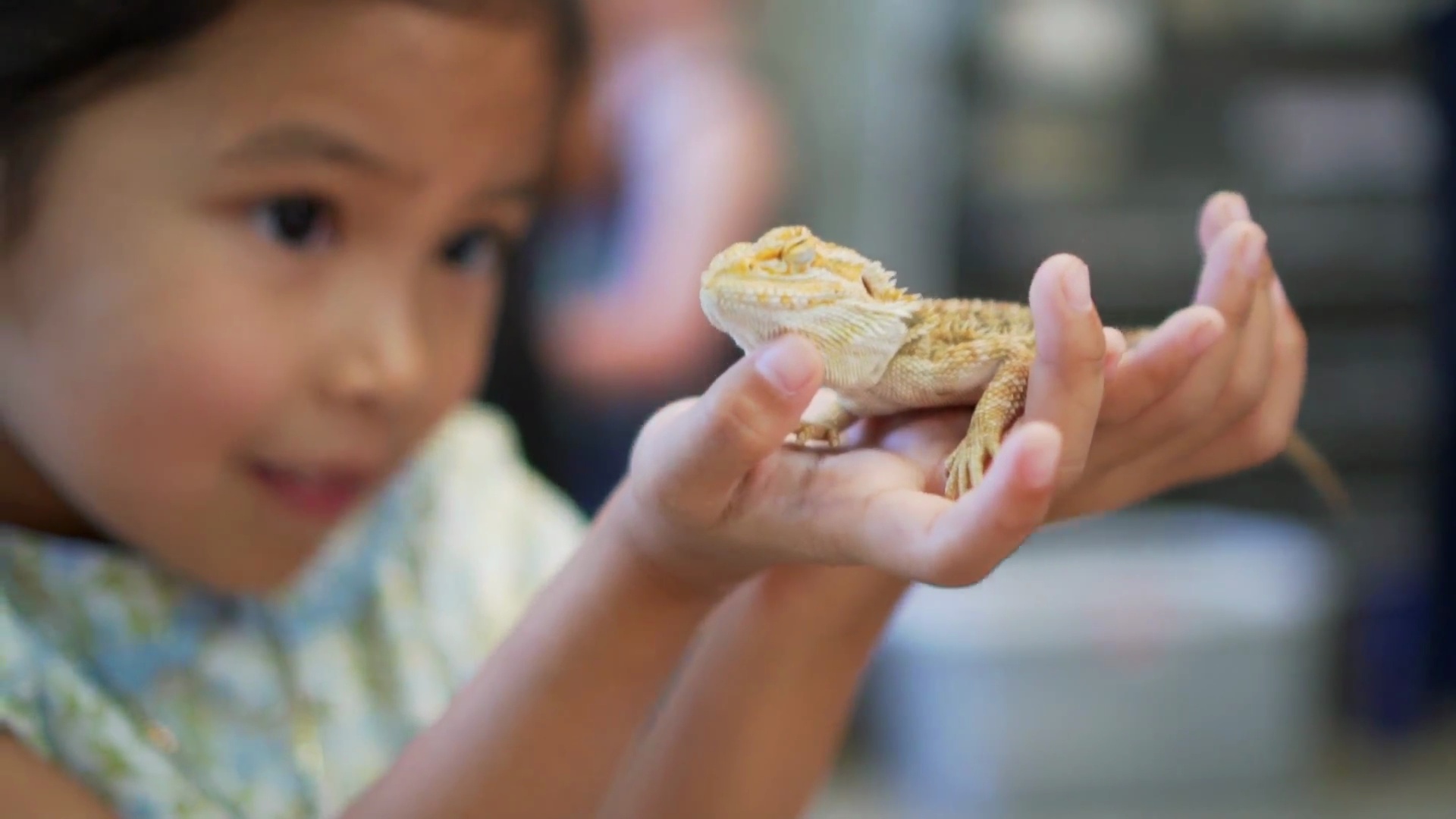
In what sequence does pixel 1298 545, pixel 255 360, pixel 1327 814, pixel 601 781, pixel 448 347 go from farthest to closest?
pixel 1298 545
pixel 1327 814
pixel 448 347
pixel 255 360
pixel 601 781

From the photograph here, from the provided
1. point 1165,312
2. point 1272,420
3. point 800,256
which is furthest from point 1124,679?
point 800,256

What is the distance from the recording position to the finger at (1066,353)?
1.94 feet

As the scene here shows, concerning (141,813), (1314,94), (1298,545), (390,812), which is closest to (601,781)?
(390,812)

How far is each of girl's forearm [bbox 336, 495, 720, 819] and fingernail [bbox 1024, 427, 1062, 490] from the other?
0.31m

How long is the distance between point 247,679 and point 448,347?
34cm

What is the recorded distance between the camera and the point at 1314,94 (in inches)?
117

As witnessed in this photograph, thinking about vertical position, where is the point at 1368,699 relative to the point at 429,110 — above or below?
below

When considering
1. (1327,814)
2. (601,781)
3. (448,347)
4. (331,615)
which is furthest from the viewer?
(1327,814)

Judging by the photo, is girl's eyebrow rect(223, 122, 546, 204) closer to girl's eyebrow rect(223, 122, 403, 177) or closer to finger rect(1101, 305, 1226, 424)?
girl's eyebrow rect(223, 122, 403, 177)

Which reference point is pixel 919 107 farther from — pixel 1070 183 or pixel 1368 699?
pixel 1368 699

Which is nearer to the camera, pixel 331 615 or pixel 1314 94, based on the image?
pixel 331 615

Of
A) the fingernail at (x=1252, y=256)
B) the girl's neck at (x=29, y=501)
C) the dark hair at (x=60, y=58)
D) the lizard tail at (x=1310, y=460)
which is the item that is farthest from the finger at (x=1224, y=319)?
the girl's neck at (x=29, y=501)

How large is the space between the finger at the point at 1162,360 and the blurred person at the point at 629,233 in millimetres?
802

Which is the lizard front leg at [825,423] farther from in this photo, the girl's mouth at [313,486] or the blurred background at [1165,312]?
the blurred background at [1165,312]
